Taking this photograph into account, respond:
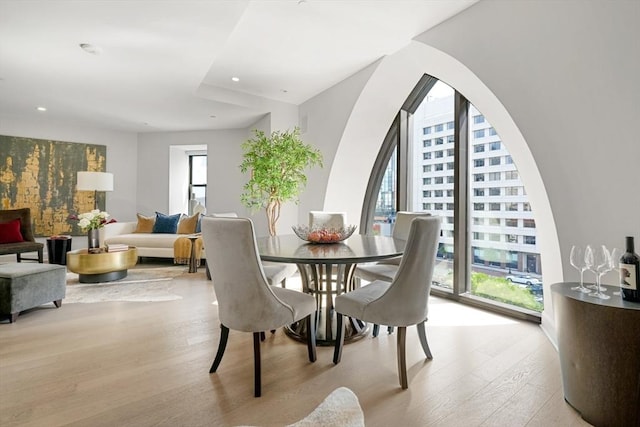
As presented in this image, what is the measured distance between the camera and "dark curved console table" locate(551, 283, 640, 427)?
1.49 m

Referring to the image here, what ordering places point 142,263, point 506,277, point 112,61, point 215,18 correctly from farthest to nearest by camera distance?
point 142,263
point 112,61
point 506,277
point 215,18

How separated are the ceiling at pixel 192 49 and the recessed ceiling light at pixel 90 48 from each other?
0.04 meters

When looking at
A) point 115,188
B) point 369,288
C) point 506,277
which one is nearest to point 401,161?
point 506,277

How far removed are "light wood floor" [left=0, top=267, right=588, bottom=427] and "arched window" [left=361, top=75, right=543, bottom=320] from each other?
1.75ft

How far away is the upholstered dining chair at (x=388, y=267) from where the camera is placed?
2.77m

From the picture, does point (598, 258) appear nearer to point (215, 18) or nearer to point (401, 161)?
point (401, 161)

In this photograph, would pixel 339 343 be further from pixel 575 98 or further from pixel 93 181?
pixel 93 181

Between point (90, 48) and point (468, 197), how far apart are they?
13.3 feet

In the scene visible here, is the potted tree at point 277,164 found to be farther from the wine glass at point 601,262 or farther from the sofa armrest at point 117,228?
the sofa armrest at point 117,228

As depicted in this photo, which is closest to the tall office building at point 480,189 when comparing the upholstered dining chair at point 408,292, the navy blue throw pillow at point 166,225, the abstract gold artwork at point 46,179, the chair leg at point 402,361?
the upholstered dining chair at point 408,292

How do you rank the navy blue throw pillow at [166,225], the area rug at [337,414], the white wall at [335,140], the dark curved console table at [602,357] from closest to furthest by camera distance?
the area rug at [337,414]
the dark curved console table at [602,357]
the white wall at [335,140]
the navy blue throw pillow at [166,225]

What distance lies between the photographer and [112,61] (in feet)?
11.8

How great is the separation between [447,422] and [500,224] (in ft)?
7.58

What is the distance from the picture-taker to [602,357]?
156cm
